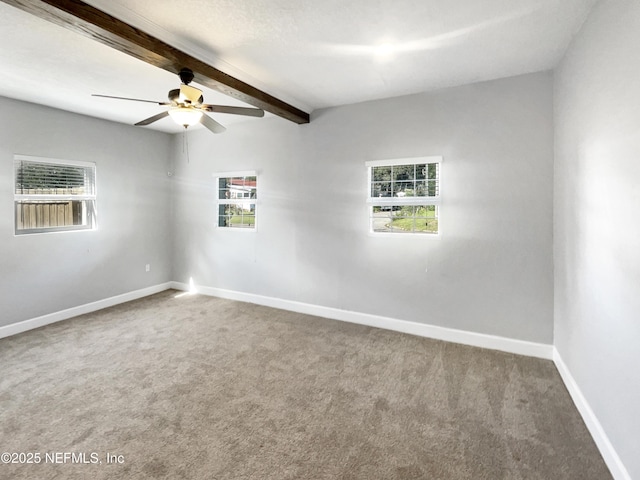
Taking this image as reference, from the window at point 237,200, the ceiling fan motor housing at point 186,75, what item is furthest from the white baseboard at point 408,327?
the ceiling fan motor housing at point 186,75

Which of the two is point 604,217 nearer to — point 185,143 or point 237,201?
point 237,201

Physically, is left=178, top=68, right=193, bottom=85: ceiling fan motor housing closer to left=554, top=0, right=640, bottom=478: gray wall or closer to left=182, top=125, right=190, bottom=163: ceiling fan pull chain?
left=554, top=0, right=640, bottom=478: gray wall

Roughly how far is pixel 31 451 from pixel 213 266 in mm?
3463

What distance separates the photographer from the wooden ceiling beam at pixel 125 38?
1.84 metres

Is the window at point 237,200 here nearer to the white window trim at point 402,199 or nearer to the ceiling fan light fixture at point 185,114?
the white window trim at point 402,199

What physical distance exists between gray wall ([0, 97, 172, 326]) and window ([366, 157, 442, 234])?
368cm

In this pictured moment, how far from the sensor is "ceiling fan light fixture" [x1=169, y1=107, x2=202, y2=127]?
8.68 feet

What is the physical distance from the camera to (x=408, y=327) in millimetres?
3768

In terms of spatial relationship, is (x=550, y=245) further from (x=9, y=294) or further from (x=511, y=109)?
(x=9, y=294)

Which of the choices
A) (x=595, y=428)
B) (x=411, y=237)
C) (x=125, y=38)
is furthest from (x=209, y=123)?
(x=595, y=428)

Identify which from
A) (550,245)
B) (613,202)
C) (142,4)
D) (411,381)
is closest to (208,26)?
(142,4)

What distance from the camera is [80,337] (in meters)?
3.64

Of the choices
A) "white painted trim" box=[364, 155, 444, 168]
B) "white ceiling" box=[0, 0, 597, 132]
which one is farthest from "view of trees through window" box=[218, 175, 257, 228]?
"white painted trim" box=[364, 155, 444, 168]

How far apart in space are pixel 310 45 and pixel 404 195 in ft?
6.30
